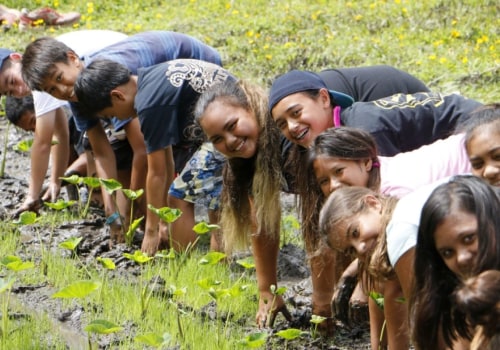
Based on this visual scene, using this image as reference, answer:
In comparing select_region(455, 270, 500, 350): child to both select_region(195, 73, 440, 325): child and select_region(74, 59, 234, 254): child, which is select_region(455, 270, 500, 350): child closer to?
select_region(195, 73, 440, 325): child

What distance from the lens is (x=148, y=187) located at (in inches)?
186

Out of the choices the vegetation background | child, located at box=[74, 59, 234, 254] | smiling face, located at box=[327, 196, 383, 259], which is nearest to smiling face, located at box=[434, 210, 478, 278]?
smiling face, located at box=[327, 196, 383, 259]

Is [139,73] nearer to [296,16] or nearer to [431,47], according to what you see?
[431,47]

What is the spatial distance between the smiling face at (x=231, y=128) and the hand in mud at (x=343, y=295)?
2.25ft

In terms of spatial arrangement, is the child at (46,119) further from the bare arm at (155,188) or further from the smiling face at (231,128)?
the smiling face at (231,128)

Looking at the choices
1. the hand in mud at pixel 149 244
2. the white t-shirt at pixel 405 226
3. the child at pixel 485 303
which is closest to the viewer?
the child at pixel 485 303

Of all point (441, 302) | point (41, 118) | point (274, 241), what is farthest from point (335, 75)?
point (41, 118)

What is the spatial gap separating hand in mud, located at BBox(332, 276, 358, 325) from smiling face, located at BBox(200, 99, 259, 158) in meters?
0.68

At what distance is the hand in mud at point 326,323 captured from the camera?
394 centimetres

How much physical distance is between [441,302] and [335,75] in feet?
5.62

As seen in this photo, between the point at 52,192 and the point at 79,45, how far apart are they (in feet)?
3.02

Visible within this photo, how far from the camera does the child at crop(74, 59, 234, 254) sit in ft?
14.9

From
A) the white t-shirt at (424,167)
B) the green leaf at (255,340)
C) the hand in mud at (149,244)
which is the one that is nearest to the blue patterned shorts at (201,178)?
the hand in mud at (149,244)

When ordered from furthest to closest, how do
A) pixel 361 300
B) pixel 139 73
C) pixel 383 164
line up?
pixel 139 73 < pixel 361 300 < pixel 383 164
